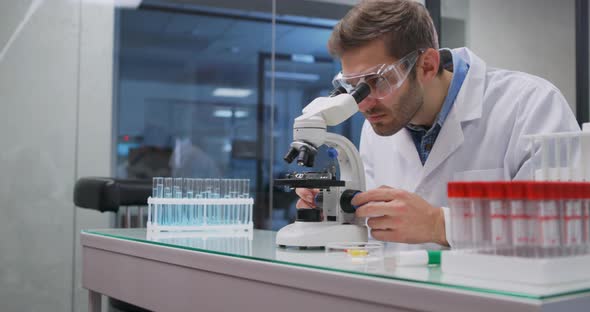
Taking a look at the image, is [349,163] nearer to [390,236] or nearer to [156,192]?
[390,236]

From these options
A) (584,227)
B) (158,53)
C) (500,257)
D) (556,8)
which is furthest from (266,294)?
(158,53)

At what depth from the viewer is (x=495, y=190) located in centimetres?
85

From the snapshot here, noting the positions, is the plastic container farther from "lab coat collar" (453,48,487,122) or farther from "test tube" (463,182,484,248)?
"lab coat collar" (453,48,487,122)

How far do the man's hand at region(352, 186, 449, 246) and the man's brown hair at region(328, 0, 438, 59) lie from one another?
51cm

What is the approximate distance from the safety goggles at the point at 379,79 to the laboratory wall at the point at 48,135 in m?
2.51

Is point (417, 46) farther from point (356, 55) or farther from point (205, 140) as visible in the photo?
point (205, 140)

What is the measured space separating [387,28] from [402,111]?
0.26 meters

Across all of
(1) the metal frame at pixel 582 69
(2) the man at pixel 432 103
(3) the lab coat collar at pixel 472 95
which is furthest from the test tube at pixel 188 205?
(1) the metal frame at pixel 582 69

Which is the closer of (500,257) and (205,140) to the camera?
(500,257)

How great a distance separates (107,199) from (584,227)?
1.94m

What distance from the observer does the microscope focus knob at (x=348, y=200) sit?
1.32 metres

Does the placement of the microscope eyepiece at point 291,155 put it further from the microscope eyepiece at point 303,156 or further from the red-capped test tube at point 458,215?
the red-capped test tube at point 458,215

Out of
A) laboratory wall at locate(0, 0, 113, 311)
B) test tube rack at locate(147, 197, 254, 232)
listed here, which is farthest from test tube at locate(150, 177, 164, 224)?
laboratory wall at locate(0, 0, 113, 311)

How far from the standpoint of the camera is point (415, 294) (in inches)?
32.7
